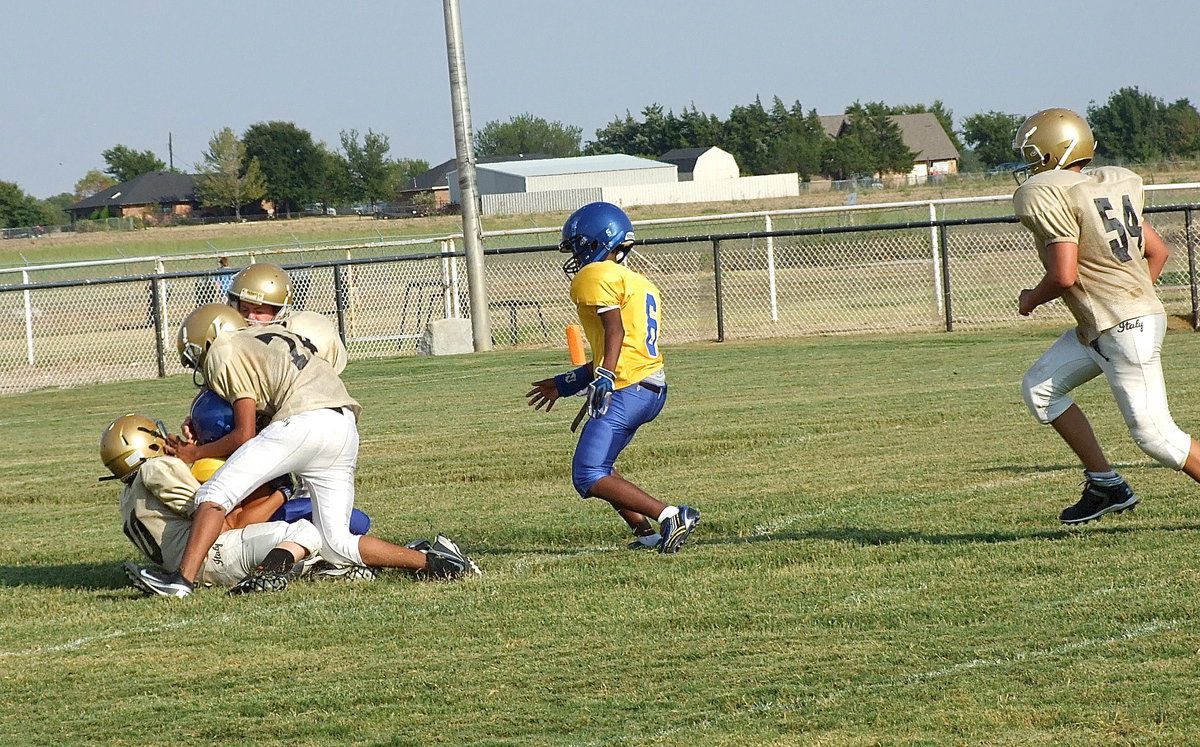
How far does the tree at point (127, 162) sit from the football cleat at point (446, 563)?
119 meters

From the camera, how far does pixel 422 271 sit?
28109mm

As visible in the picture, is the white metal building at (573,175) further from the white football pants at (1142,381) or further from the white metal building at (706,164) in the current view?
the white football pants at (1142,381)

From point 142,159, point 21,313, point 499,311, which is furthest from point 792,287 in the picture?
point 142,159

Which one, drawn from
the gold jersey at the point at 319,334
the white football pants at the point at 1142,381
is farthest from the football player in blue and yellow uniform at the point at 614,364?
the white football pants at the point at 1142,381

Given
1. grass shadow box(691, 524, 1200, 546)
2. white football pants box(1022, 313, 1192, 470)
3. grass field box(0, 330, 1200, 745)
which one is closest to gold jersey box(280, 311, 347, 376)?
grass field box(0, 330, 1200, 745)

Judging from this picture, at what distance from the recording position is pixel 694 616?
572 cm

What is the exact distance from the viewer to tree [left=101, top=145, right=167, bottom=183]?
11869 centimetres

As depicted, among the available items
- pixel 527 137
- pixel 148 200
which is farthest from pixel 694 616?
pixel 527 137

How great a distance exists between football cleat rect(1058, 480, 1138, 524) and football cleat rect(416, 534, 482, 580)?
2808 mm

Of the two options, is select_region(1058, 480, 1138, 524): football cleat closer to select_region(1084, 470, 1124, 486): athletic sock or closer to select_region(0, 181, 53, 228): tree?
select_region(1084, 470, 1124, 486): athletic sock

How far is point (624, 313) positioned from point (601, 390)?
1.38ft

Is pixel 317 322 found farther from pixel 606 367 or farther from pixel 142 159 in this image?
pixel 142 159

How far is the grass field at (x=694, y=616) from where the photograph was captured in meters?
4.50

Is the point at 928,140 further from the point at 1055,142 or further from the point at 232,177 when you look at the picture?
the point at 1055,142
